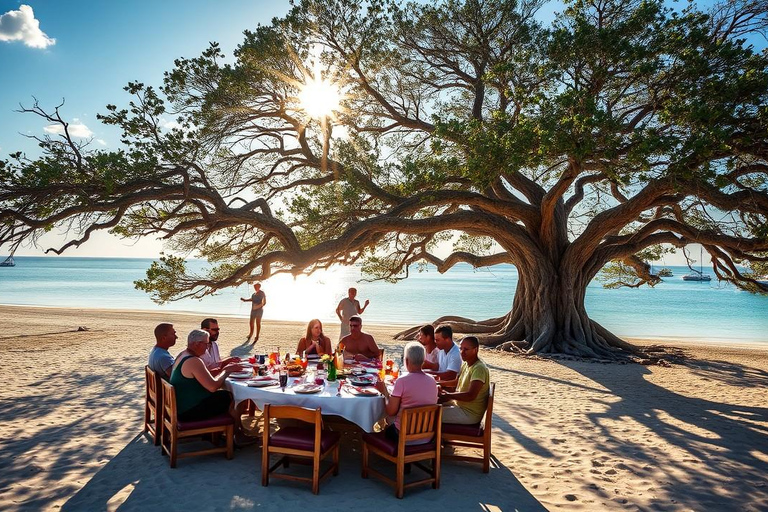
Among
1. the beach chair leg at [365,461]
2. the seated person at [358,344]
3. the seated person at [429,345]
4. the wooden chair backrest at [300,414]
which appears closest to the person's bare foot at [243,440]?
the wooden chair backrest at [300,414]

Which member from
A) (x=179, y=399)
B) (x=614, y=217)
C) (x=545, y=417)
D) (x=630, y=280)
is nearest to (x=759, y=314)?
(x=630, y=280)

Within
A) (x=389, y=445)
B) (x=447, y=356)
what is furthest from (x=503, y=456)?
(x=389, y=445)

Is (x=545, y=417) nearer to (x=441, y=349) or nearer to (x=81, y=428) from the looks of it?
(x=441, y=349)

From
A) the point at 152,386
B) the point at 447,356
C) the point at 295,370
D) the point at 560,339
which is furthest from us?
the point at 560,339

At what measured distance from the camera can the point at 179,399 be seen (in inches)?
197

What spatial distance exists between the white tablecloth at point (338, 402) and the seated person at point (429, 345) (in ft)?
6.22

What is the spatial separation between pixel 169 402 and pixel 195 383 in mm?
312

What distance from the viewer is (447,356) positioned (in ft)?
20.5

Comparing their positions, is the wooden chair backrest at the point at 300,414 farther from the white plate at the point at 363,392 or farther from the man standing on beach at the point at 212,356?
the man standing on beach at the point at 212,356

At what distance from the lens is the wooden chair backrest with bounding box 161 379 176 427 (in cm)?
480

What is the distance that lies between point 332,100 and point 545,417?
30.7 ft

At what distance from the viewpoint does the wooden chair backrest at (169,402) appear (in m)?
4.80

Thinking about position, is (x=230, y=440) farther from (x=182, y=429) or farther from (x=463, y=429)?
(x=463, y=429)

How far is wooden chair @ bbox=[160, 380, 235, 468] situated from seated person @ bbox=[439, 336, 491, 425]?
2426mm
